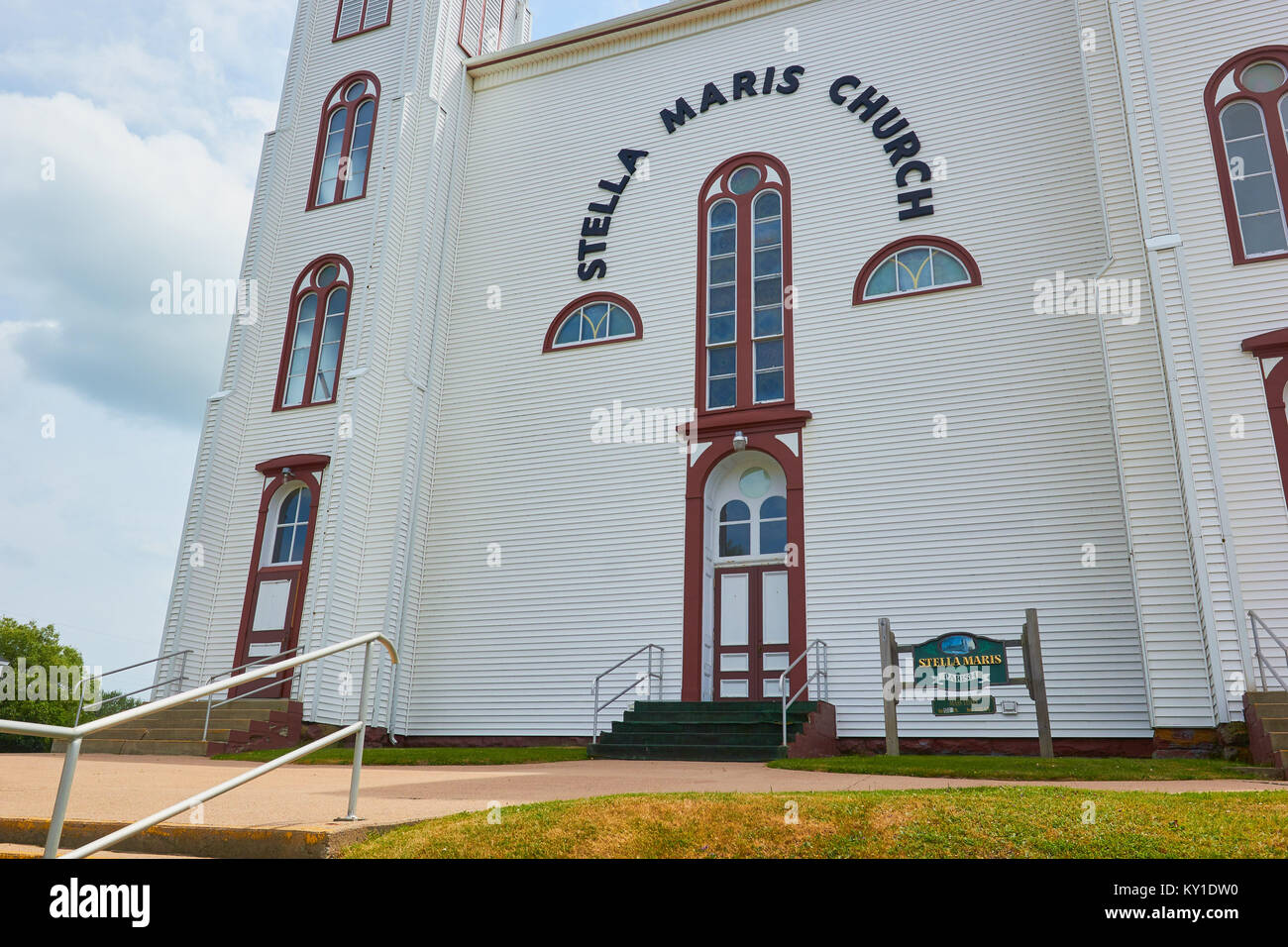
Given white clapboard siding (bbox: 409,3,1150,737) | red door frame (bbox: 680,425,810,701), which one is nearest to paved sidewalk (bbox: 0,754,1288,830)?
red door frame (bbox: 680,425,810,701)

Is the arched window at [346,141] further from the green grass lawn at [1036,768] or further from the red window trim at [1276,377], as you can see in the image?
the red window trim at [1276,377]

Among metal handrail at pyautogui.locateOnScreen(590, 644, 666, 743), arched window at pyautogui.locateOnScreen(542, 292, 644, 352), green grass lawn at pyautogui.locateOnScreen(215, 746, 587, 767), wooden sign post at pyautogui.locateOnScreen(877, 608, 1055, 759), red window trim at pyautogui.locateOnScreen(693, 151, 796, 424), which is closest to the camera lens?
wooden sign post at pyautogui.locateOnScreen(877, 608, 1055, 759)

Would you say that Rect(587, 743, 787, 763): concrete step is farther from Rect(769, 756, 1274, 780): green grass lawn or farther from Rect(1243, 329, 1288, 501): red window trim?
Rect(1243, 329, 1288, 501): red window trim

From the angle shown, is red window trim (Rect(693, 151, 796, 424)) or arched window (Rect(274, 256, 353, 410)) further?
arched window (Rect(274, 256, 353, 410))

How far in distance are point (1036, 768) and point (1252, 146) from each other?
8.87 m

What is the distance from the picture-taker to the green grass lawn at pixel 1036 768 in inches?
334

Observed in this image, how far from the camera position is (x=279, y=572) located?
1597 cm

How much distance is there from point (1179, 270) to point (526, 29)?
1713 centimetres

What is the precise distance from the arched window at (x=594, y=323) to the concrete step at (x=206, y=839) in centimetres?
1215

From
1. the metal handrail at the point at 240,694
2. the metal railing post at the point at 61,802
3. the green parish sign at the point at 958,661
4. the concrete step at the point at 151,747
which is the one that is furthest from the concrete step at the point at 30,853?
the concrete step at the point at 151,747

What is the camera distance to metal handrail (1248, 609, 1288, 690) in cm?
970

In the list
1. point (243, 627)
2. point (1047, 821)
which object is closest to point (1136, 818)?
point (1047, 821)

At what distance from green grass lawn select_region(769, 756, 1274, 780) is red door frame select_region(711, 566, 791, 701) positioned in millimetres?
3458

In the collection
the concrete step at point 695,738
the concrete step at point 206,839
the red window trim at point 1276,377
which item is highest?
the red window trim at point 1276,377
